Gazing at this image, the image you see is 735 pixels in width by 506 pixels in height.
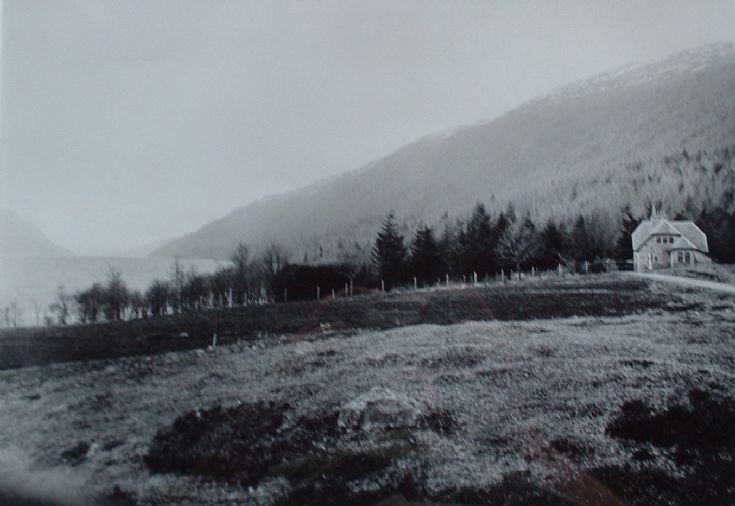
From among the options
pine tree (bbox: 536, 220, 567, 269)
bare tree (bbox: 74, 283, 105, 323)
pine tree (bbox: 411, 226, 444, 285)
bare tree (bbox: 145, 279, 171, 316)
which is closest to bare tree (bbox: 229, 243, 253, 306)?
bare tree (bbox: 145, 279, 171, 316)

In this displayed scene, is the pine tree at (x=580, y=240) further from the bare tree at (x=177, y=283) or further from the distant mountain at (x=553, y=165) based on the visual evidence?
the bare tree at (x=177, y=283)

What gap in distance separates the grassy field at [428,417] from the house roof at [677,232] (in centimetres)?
25

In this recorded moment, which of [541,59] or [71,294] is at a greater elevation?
[541,59]

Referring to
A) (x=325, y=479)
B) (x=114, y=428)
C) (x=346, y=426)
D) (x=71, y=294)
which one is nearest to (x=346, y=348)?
(x=346, y=426)

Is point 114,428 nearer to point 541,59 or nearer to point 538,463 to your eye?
point 538,463

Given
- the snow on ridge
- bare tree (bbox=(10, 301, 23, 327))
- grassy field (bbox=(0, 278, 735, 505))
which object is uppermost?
the snow on ridge

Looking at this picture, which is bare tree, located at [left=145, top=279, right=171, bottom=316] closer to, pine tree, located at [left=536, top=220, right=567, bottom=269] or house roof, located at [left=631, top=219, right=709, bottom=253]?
pine tree, located at [left=536, top=220, right=567, bottom=269]

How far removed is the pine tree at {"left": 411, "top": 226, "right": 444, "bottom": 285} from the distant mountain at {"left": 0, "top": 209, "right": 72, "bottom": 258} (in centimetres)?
257

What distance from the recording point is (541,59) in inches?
123

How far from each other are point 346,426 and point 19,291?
256cm

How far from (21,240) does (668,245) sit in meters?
4.19

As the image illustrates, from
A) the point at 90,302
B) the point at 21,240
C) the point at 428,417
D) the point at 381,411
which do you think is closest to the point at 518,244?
the point at 428,417

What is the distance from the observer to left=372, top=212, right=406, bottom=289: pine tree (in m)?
2.93

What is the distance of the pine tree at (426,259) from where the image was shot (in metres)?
2.91
